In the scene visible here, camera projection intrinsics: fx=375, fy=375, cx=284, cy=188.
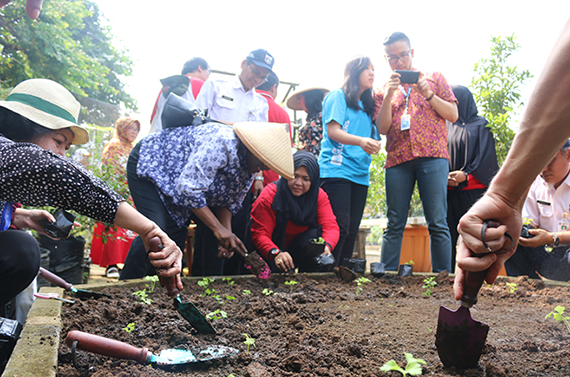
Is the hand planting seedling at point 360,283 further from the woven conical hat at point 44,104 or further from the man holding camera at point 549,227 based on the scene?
the woven conical hat at point 44,104

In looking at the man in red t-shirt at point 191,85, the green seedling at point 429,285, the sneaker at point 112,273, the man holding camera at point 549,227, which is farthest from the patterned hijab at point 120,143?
the man holding camera at point 549,227

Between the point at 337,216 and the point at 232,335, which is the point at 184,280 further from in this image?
the point at 337,216

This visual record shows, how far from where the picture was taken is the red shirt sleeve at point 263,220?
3568 mm

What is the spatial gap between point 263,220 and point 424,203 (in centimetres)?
153

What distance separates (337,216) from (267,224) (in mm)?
713

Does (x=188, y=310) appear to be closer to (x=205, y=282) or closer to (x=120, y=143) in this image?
(x=205, y=282)

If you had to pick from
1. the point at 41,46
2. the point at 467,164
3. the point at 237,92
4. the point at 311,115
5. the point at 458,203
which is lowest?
the point at 458,203

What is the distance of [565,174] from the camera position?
10.8 ft

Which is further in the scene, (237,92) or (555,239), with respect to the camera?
(237,92)

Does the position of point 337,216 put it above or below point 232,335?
above

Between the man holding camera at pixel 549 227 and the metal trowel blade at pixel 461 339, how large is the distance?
87.3 inches

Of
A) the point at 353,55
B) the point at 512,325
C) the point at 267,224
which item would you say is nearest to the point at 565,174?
the point at 512,325

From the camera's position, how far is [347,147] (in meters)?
3.74

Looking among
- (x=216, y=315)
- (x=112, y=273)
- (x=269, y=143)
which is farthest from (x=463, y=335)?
(x=112, y=273)
